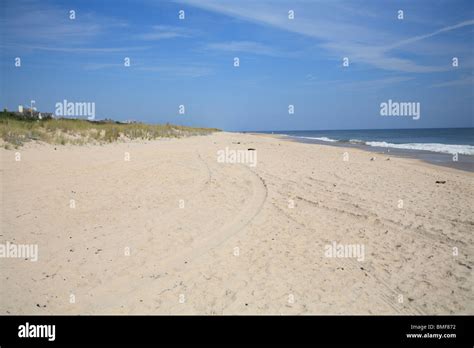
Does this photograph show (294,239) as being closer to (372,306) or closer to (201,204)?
(372,306)

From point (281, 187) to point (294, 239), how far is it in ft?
12.7

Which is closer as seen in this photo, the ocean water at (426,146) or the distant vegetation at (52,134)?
the distant vegetation at (52,134)

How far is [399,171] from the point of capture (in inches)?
530

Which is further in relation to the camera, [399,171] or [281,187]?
[399,171]

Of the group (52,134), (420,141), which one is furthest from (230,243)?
(420,141)

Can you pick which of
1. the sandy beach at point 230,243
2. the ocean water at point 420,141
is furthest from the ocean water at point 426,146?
the sandy beach at point 230,243

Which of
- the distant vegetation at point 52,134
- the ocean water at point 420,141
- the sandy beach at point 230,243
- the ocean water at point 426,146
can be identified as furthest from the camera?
the ocean water at point 420,141

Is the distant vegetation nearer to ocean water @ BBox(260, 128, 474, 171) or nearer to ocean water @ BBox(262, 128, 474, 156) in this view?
ocean water @ BBox(260, 128, 474, 171)

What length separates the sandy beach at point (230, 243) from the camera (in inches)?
173

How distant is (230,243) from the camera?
6105 millimetres

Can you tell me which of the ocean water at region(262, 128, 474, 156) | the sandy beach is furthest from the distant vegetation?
the ocean water at region(262, 128, 474, 156)

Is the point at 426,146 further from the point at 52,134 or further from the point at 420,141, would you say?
the point at 52,134

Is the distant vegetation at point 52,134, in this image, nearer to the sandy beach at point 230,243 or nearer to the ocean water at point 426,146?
the sandy beach at point 230,243
